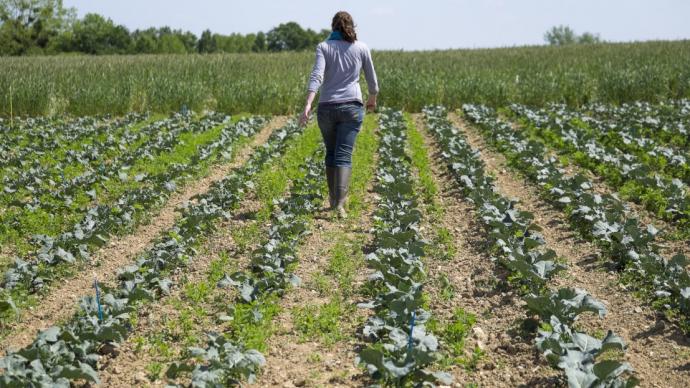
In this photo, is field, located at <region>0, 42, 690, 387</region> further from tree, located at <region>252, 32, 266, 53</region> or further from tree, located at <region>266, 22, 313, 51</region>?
tree, located at <region>266, 22, 313, 51</region>

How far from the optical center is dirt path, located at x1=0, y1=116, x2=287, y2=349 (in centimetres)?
450

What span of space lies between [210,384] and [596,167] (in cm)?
730

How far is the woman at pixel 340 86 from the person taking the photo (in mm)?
6754

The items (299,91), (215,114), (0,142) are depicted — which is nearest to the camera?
(0,142)

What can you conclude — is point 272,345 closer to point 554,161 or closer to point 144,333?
point 144,333

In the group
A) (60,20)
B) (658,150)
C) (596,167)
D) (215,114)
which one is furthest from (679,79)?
(60,20)

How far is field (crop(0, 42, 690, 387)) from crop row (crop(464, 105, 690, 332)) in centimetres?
3

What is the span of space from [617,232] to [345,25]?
3305 mm

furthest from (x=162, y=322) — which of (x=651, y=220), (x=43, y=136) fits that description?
(x=43, y=136)

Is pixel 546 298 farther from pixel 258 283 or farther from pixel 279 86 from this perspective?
pixel 279 86

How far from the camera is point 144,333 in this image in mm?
4422

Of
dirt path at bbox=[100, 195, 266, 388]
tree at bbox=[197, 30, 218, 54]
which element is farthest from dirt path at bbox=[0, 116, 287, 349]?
tree at bbox=[197, 30, 218, 54]

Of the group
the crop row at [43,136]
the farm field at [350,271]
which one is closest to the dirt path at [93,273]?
the farm field at [350,271]

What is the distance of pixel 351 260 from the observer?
5.84 m
